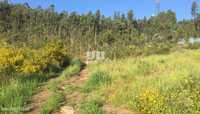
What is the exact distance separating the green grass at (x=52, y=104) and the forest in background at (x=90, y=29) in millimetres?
14622

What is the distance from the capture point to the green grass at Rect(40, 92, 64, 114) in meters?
4.94

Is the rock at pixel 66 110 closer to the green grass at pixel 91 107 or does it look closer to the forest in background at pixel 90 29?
the green grass at pixel 91 107

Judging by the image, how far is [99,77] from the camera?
7.05 m

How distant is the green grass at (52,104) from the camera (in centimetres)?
494

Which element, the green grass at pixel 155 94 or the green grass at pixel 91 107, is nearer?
the green grass at pixel 155 94

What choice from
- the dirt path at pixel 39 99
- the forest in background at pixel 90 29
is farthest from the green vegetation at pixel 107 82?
the forest in background at pixel 90 29

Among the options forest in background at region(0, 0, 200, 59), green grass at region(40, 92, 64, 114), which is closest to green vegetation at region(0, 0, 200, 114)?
green grass at region(40, 92, 64, 114)

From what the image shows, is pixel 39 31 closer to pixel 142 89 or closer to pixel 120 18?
pixel 120 18

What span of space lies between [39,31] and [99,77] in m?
19.4

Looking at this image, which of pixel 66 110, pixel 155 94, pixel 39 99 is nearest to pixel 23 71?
pixel 39 99

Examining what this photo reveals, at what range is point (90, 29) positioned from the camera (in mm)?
30016

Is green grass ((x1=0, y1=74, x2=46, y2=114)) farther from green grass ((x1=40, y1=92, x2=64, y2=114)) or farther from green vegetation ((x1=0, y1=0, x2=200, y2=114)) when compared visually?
green grass ((x1=40, y1=92, x2=64, y2=114))

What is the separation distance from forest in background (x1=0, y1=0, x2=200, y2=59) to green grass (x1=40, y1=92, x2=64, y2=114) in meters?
14.6

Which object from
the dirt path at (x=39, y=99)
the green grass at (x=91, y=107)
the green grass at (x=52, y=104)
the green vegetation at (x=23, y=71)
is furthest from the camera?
the green vegetation at (x=23, y=71)
